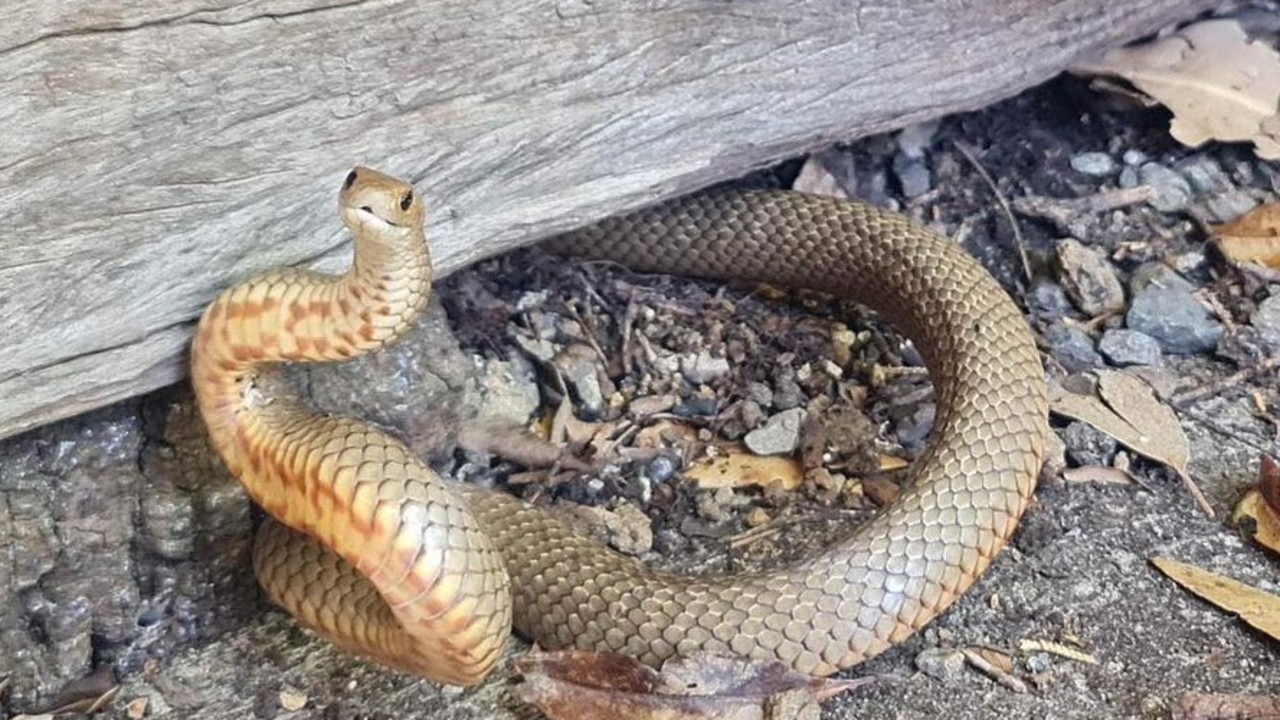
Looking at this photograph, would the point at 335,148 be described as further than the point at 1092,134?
No

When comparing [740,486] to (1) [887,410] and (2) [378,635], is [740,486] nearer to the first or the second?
(1) [887,410]

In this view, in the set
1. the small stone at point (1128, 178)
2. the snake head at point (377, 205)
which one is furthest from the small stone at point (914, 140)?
the snake head at point (377, 205)

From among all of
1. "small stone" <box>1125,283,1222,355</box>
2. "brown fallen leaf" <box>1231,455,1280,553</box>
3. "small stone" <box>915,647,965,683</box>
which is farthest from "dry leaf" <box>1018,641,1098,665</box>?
"small stone" <box>1125,283,1222,355</box>

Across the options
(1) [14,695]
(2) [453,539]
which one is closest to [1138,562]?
(2) [453,539]

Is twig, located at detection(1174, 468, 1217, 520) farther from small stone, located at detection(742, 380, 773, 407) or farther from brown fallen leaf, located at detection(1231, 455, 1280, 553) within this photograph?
small stone, located at detection(742, 380, 773, 407)

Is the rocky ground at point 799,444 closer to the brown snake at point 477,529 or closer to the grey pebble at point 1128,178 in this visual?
the grey pebble at point 1128,178

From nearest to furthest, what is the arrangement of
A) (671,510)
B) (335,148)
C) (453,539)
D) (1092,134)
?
(453,539), (335,148), (671,510), (1092,134)
